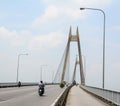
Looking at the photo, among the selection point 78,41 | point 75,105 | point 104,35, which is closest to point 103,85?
point 104,35

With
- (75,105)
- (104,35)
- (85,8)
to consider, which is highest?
(85,8)

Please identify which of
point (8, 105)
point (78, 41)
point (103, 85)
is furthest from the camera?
point (78, 41)

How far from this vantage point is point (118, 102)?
2719 centimetres

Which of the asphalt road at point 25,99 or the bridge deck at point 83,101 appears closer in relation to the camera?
the asphalt road at point 25,99

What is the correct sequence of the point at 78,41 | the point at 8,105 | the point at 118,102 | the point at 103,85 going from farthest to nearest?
the point at 78,41
the point at 103,85
the point at 118,102
the point at 8,105

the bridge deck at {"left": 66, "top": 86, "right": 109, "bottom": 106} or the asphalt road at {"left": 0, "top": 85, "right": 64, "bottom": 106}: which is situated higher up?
the asphalt road at {"left": 0, "top": 85, "right": 64, "bottom": 106}

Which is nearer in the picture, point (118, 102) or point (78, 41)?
point (118, 102)

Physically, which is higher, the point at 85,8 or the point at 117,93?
the point at 85,8

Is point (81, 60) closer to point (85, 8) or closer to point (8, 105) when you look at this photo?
point (85, 8)

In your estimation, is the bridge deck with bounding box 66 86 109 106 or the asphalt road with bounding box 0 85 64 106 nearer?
the asphalt road with bounding box 0 85 64 106

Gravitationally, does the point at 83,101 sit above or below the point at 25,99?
below

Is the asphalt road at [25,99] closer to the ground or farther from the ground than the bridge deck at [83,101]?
farther from the ground

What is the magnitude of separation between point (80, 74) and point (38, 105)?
79.7 m

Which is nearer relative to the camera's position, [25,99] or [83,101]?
[25,99]
